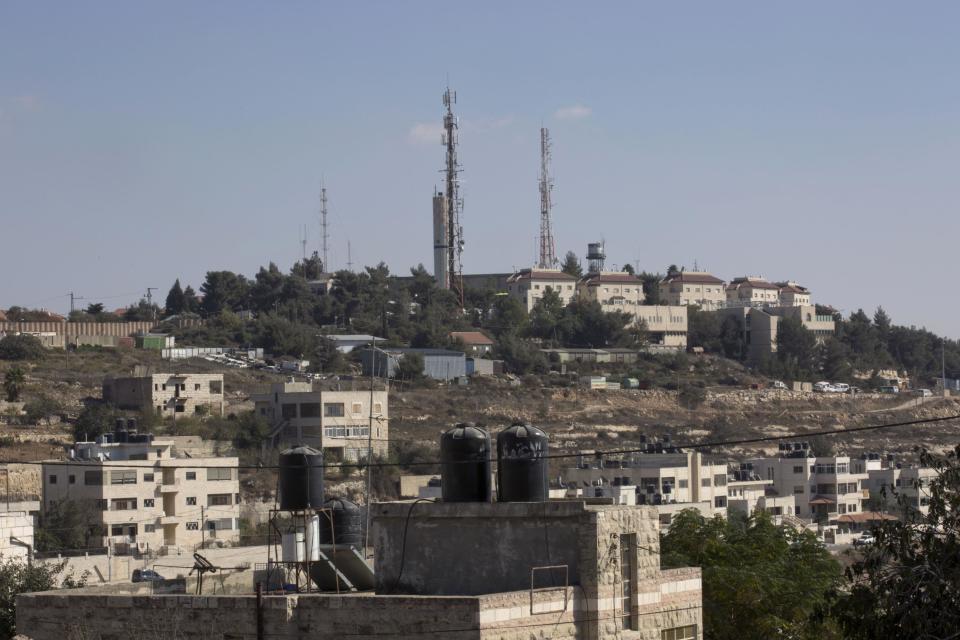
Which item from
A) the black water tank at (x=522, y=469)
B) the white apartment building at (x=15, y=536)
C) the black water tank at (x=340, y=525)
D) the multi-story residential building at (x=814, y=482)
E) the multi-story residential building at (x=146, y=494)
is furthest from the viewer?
the multi-story residential building at (x=814, y=482)

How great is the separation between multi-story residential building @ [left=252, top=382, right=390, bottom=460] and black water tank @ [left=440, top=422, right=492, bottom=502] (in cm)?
6560

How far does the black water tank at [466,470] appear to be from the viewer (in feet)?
58.1

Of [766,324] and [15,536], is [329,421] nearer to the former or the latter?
[15,536]

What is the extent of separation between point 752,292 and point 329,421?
82.0 m

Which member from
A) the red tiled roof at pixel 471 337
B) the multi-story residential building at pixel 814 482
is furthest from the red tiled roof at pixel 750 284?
the multi-story residential building at pixel 814 482

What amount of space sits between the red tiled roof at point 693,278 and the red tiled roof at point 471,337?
97.3ft

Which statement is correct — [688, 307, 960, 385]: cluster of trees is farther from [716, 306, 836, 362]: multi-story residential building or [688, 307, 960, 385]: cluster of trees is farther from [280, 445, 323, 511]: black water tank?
[280, 445, 323, 511]: black water tank

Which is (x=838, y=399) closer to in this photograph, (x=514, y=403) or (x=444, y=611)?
(x=514, y=403)

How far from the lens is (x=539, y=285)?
145625 mm

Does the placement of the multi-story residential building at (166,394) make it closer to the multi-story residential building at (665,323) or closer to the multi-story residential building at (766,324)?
the multi-story residential building at (665,323)

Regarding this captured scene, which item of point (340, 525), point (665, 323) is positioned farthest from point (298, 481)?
point (665, 323)

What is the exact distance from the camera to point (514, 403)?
105125 mm

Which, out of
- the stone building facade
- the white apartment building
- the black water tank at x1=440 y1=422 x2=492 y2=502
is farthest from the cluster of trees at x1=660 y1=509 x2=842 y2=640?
the white apartment building

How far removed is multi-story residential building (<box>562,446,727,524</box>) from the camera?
7581 centimetres
